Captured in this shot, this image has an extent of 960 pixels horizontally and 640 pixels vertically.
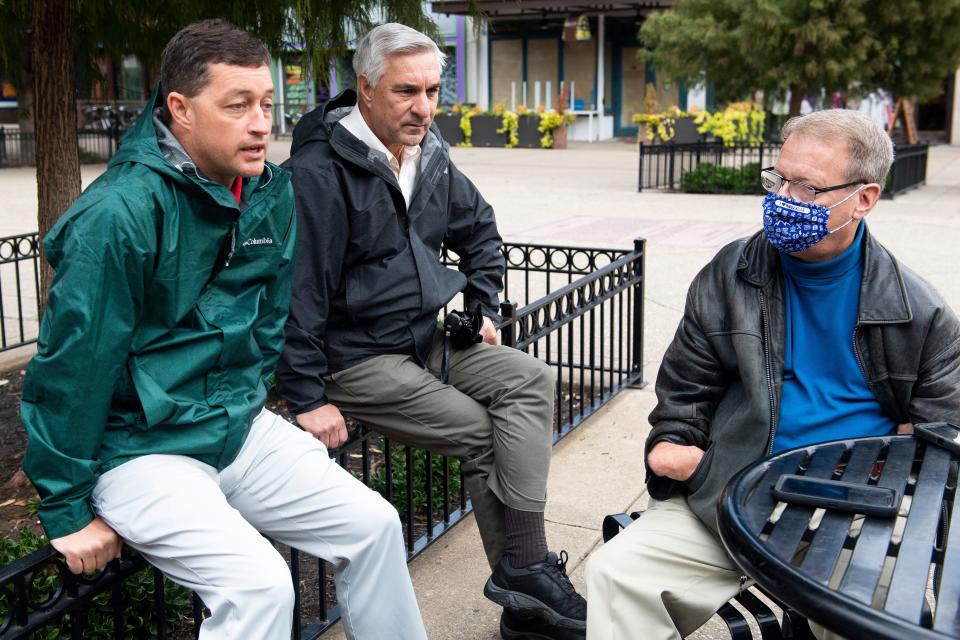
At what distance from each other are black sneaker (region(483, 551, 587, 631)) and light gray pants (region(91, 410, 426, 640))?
49 centimetres

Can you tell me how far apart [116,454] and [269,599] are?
1.64 ft

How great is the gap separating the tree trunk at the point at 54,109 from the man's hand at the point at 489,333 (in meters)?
2.23

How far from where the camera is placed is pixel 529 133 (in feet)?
90.5

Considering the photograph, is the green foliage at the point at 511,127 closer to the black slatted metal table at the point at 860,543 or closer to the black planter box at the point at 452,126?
the black planter box at the point at 452,126

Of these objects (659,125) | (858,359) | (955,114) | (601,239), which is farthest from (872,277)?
(955,114)

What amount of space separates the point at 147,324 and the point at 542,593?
139 cm

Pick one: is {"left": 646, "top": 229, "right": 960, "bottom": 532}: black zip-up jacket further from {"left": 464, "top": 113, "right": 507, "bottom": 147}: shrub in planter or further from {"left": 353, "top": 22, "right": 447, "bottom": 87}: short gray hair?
{"left": 464, "top": 113, "right": 507, "bottom": 147}: shrub in planter

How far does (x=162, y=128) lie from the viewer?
2.56 metres

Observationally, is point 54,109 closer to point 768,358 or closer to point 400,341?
point 400,341

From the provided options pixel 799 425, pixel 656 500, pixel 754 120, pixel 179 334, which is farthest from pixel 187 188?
pixel 754 120

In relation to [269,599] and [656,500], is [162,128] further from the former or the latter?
[656,500]

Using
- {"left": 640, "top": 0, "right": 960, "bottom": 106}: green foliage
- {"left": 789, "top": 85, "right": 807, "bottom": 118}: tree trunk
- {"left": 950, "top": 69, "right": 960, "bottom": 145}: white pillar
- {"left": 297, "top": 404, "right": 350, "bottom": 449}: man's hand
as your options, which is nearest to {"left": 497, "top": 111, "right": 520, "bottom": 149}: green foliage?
{"left": 640, "top": 0, "right": 960, "bottom": 106}: green foliage

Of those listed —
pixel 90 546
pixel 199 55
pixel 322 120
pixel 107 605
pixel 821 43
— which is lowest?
pixel 107 605

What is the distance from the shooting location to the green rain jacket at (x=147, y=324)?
2271 millimetres
